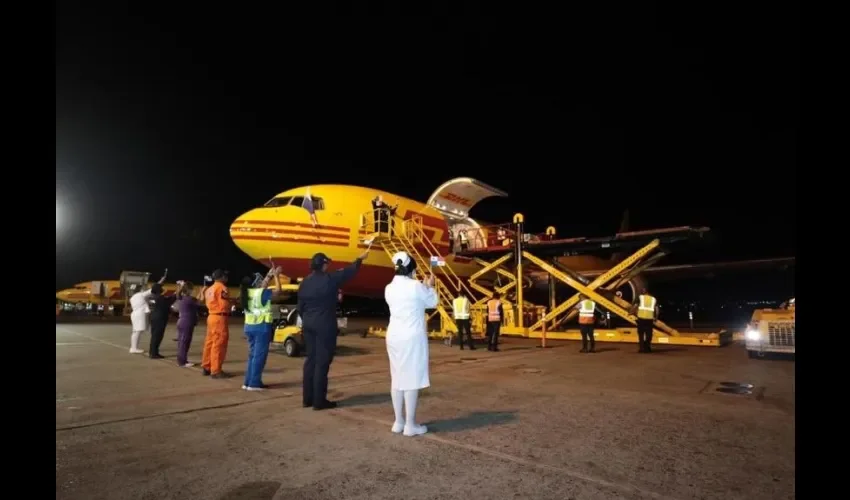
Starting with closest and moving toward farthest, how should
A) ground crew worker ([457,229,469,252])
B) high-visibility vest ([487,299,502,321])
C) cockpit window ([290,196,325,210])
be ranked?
high-visibility vest ([487,299,502,321]) < cockpit window ([290,196,325,210]) < ground crew worker ([457,229,469,252])

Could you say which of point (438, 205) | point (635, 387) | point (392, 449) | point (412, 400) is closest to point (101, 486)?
point (392, 449)

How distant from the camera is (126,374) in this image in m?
8.24

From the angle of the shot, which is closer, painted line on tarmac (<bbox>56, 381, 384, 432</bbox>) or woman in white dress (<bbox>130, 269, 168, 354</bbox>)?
painted line on tarmac (<bbox>56, 381, 384, 432</bbox>)

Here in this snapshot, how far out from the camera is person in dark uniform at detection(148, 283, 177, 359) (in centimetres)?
1058

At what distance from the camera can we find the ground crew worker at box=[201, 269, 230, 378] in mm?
7500

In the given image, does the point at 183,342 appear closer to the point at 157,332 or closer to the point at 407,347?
the point at 157,332

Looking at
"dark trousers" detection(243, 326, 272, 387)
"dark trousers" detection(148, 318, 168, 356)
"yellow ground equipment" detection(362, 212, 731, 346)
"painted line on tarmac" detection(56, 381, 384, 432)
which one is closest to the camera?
"painted line on tarmac" detection(56, 381, 384, 432)

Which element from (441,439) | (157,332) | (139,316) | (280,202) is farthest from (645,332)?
(139,316)

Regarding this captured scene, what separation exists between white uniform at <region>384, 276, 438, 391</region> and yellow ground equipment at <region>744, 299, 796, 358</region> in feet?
28.5

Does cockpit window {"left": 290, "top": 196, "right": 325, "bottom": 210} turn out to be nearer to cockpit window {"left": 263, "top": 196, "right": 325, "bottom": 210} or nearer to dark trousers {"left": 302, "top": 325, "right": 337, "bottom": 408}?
cockpit window {"left": 263, "top": 196, "right": 325, "bottom": 210}

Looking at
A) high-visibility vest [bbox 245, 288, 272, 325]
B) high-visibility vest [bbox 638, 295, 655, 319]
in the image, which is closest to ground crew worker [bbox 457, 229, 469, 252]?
high-visibility vest [bbox 638, 295, 655, 319]

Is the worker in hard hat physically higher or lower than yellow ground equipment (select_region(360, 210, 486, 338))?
lower

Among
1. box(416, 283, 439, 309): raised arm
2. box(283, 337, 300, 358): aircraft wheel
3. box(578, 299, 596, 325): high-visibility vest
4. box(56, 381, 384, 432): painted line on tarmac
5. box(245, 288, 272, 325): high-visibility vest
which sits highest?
box(416, 283, 439, 309): raised arm

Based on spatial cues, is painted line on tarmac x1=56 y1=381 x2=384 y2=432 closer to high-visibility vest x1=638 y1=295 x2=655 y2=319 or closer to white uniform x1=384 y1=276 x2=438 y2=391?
white uniform x1=384 y1=276 x2=438 y2=391
